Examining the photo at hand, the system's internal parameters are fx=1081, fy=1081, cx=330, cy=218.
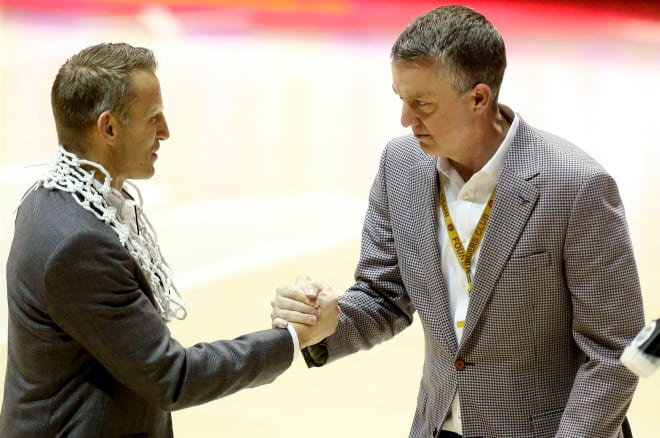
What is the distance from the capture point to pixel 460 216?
230 cm

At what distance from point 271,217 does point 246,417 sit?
1.40m

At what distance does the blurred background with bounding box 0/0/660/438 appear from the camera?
17.6 ft

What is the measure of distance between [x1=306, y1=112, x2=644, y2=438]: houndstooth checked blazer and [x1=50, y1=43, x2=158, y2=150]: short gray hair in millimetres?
661

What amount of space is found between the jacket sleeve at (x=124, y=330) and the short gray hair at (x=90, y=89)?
25 cm

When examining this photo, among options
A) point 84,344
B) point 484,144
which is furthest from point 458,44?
point 84,344

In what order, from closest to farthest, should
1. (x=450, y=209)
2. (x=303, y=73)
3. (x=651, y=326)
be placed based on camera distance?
(x=651, y=326), (x=450, y=209), (x=303, y=73)

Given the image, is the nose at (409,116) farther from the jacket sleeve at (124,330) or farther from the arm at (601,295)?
the jacket sleeve at (124,330)

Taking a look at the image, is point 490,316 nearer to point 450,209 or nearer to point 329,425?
point 450,209

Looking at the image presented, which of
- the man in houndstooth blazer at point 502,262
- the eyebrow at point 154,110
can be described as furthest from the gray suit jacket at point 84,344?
the man in houndstooth blazer at point 502,262

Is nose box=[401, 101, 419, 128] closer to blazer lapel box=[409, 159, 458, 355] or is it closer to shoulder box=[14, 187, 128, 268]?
blazer lapel box=[409, 159, 458, 355]

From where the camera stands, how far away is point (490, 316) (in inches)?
87.2

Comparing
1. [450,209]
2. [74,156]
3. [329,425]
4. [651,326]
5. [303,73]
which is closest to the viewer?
[651,326]

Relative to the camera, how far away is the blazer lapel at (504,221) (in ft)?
7.13

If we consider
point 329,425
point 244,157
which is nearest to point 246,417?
point 329,425
